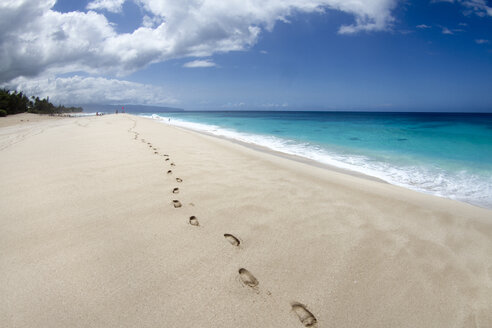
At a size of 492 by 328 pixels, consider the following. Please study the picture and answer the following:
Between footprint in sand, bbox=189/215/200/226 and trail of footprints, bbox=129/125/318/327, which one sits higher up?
footprint in sand, bbox=189/215/200/226

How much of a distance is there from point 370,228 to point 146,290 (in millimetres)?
2351

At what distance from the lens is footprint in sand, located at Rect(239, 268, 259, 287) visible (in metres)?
1.71

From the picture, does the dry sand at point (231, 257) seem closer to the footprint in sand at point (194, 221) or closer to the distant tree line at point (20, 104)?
the footprint in sand at point (194, 221)

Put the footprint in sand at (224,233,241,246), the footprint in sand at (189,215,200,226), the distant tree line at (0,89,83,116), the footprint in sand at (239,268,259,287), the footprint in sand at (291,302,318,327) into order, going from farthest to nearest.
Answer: the distant tree line at (0,89,83,116) → the footprint in sand at (189,215,200,226) → the footprint in sand at (224,233,241,246) → the footprint in sand at (239,268,259,287) → the footprint in sand at (291,302,318,327)

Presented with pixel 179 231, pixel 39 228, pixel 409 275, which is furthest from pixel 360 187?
pixel 39 228

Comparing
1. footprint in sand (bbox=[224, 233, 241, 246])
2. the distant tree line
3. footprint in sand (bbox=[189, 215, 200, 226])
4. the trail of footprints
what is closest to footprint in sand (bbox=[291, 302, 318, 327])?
the trail of footprints

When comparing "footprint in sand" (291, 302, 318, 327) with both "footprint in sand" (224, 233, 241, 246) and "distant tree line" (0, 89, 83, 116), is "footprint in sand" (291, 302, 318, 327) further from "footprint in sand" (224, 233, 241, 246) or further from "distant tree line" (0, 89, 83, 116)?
"distant tree line" (0, 89, 83, 116)

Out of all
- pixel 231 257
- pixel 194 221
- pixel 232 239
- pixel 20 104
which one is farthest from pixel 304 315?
pixel 20 104

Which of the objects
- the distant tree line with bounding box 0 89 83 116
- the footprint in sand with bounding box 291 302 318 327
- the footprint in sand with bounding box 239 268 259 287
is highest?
the distant tree line with bounding box 0 89 83 116

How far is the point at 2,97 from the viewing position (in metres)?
33.2

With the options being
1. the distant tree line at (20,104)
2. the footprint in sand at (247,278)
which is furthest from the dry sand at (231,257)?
the distant tree line at (20,104)

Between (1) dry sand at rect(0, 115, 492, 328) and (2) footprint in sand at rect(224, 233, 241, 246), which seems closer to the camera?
(1) dry sand at rect(0, 115, 492, 328)

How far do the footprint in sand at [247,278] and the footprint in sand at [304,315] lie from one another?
0.31 meters

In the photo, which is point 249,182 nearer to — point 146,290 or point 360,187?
→ point 360,187
